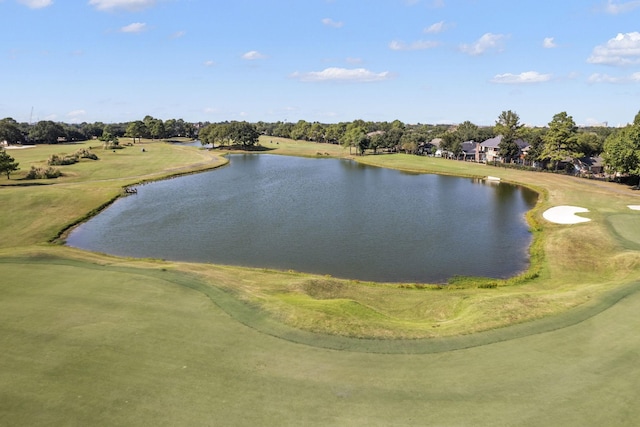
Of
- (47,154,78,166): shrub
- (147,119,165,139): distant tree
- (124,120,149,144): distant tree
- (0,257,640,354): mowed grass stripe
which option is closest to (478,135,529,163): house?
(0,257,640,354): mowed grass stripe

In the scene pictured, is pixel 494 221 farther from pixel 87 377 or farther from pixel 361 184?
pixel 87 377

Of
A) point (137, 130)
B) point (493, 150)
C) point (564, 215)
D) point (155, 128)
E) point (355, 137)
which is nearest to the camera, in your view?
point (564, 215)

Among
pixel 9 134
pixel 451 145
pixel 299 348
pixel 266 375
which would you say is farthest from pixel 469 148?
pixel 9 134

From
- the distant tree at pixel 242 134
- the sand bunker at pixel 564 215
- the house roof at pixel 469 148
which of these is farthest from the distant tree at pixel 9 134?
the sand bunker at pixel 564 215

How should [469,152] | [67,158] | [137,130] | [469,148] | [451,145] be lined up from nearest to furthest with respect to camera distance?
[67,158], [469,152], [469,148], [451,145], [137,130]

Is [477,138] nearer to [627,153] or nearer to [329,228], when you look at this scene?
[627,153]

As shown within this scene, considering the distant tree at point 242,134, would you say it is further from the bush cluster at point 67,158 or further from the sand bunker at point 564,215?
the sand bunker at point 564,215

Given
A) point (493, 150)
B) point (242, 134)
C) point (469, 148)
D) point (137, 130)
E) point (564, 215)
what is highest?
point (137, 130)

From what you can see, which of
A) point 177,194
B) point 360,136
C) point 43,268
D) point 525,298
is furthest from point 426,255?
point 360,136
